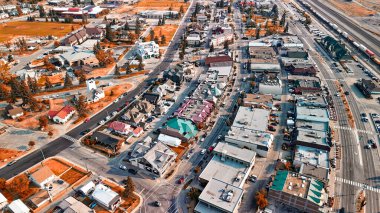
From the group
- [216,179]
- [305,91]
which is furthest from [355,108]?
[216,179]

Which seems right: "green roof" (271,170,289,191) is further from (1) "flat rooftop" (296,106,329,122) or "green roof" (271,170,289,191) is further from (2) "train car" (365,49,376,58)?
(2) "train car" (365,49,376,58)

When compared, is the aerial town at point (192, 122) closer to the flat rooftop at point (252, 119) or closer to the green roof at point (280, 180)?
the green roof at point (280, 180)

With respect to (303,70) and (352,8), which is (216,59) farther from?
(352,8)

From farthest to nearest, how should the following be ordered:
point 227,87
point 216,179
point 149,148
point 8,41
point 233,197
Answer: point 8,41 < point 227,87 < point 149,148 < point 216,179 < point 233,197

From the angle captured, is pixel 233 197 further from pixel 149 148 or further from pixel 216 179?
pixel 149 148

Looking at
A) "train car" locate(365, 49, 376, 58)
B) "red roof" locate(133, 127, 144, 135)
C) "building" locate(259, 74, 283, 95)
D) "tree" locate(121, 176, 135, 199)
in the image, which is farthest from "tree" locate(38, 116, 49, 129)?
"train car" locate(365, 49, 376, 58)

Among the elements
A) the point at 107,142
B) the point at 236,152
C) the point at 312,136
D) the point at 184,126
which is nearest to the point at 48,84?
the point at 107,142

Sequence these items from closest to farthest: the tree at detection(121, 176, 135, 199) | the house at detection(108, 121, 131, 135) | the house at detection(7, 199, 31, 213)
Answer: the house at detection(7, 199, 31, 213) → the tree at detection(121, 176, 135, 199) → the house at detection(108, 121, 131, 135)
